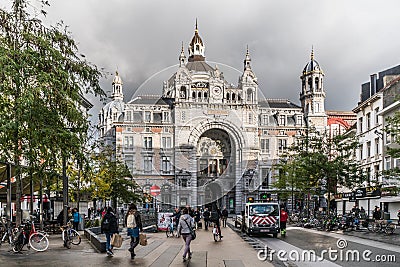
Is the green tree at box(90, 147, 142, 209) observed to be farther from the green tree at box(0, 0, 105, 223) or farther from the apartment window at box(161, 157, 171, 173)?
the apartment window at box(161, 157, 171, 173)

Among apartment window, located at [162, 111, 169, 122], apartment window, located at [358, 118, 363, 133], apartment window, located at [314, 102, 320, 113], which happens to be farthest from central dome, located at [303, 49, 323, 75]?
apartment window, located at [358, 118, 363, 133]

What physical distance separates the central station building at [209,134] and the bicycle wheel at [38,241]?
248 ft

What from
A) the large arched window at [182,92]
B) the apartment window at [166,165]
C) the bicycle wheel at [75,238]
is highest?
the large arched window at [182,92]

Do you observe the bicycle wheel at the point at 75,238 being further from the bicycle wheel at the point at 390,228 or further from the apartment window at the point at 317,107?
the apartment window at the point at 317,107

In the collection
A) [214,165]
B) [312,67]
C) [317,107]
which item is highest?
[312,67]

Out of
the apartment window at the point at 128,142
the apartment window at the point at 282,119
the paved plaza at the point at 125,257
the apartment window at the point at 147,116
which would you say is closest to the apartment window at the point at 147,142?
the apartment window at the point at 128,142

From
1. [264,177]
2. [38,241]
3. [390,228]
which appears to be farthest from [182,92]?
[38,241]

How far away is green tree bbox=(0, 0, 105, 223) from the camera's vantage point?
18969 millimetres

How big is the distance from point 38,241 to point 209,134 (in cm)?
8475

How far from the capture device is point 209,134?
347 feet

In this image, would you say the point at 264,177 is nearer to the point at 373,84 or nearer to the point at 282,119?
the point at 282,119

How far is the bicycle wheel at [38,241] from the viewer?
2122 cm

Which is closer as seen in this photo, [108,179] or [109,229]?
[109,229]

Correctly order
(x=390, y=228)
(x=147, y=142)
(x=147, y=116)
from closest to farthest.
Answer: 1. (x=390, y=228)
2. (x=147, y=142)
3. (x=147, y=116)
